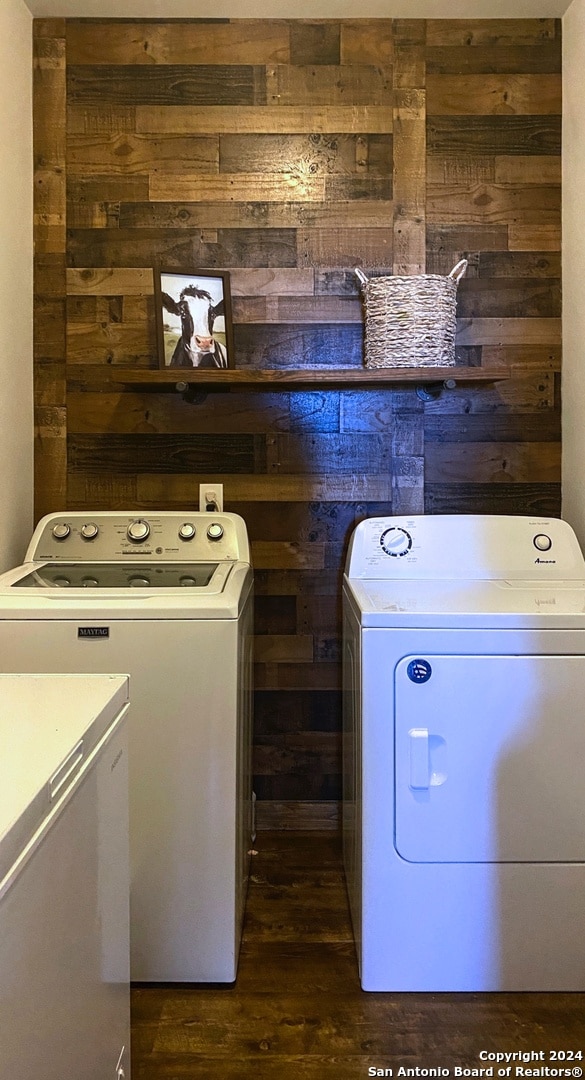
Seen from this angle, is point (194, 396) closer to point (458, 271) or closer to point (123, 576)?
point (123, 576)

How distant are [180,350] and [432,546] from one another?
0.89 m

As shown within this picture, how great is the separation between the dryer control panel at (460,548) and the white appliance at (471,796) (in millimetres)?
456

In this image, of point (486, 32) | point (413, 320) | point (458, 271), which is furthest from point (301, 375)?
point (486, 32)

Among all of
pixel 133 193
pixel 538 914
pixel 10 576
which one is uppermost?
pixel 133 193

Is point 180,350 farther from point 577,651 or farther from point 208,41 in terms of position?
point 577,651

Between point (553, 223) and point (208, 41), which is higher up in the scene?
point (208, 41)

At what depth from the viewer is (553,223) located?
7.68 ft

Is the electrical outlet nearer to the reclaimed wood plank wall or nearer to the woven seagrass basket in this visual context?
the reclaimed wood plank wall

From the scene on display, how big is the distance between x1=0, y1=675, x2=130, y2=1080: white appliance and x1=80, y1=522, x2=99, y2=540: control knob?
1.00 meters

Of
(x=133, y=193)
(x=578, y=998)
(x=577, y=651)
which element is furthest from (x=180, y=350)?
(x=578, y=998)

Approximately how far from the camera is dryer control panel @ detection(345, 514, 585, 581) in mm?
2160

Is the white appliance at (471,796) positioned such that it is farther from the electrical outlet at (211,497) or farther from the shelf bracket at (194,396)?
the shelf bracket at (194,396)

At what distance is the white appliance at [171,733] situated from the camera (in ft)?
5.38

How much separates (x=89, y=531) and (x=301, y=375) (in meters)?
0.72
